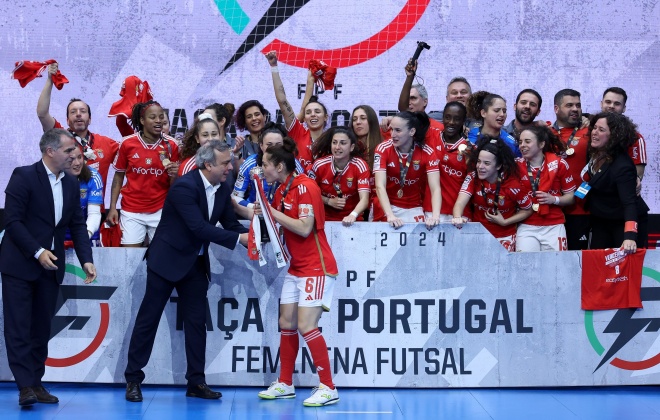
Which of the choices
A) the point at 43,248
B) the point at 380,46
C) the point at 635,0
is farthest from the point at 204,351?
the point at 635,0

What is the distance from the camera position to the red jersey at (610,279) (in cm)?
705

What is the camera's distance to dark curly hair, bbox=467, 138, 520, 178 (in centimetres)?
728

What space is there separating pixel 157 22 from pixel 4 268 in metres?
4.77

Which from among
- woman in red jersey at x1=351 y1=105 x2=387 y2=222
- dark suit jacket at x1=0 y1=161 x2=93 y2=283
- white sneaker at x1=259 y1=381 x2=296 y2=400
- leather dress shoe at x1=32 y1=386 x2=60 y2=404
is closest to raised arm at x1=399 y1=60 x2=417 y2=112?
woman in red jersey at x1=351 y1=105 x2=387 y2=222

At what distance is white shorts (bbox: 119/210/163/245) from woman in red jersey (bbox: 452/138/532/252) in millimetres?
2419

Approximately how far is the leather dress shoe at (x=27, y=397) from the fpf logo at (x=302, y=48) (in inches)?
199

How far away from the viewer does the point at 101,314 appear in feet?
23.0

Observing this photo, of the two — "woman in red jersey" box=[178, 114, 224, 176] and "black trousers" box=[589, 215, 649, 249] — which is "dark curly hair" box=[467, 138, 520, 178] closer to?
"black trousers" box=[589, 215, 649, 249]

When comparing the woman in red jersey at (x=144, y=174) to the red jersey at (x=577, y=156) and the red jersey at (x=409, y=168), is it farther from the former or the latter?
the red jersey at (x=577, y=156)

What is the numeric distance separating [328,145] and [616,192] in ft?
7.48

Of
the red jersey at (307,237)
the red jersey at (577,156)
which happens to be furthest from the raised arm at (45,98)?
the red jersey at (577,156)

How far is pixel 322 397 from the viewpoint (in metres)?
6.46

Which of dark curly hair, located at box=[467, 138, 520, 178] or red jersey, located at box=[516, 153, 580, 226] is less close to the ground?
dark curly hair, located at box=[467, 138, 520, 178]

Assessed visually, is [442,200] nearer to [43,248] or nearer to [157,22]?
[43,248]
